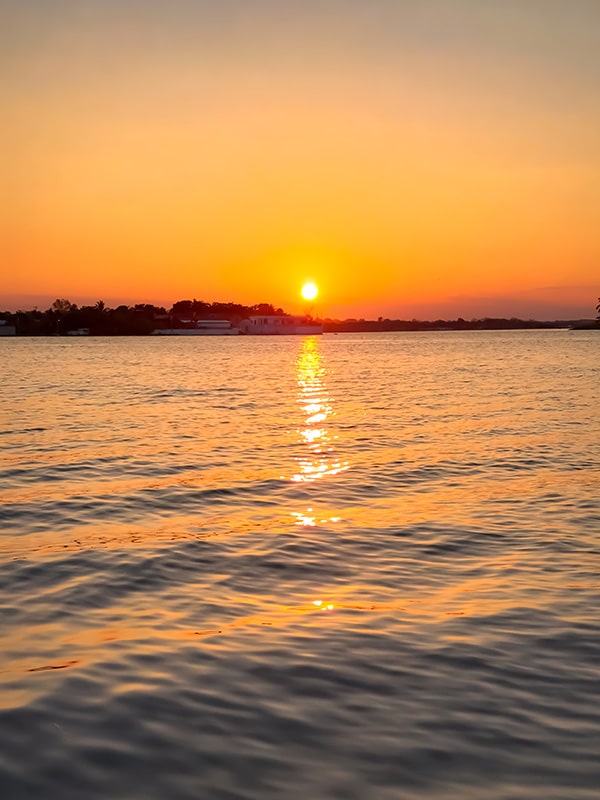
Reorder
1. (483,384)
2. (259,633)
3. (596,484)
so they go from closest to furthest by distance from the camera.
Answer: (259,633), (596,484), (483,384)

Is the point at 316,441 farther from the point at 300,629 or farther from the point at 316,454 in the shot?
the point at 300,629

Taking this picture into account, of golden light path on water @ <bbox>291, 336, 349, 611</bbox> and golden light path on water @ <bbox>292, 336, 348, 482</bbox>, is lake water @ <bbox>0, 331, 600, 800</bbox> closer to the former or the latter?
golden light path on water @ <bbox>291, 336, 349, 611</bbox>

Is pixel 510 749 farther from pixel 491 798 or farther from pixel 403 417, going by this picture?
pixel 403 417

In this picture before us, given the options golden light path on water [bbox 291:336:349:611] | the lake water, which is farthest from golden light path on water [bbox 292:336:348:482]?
the lake water

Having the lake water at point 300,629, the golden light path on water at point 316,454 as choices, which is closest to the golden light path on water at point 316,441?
the golden light path on water at point 316,454

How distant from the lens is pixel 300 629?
386 inches

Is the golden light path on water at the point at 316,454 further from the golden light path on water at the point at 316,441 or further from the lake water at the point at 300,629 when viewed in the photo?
the lake water at the point at 300,629

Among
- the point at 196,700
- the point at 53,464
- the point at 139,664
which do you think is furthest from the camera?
the point at 53,464

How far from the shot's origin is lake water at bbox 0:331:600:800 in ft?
22.1

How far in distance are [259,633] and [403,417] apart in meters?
28.9

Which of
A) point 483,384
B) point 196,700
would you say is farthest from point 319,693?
point 483,384

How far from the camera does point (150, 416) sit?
38812 mm

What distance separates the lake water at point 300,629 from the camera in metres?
6.73

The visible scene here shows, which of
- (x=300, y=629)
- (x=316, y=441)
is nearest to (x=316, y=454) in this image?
(x=316, y=441)
